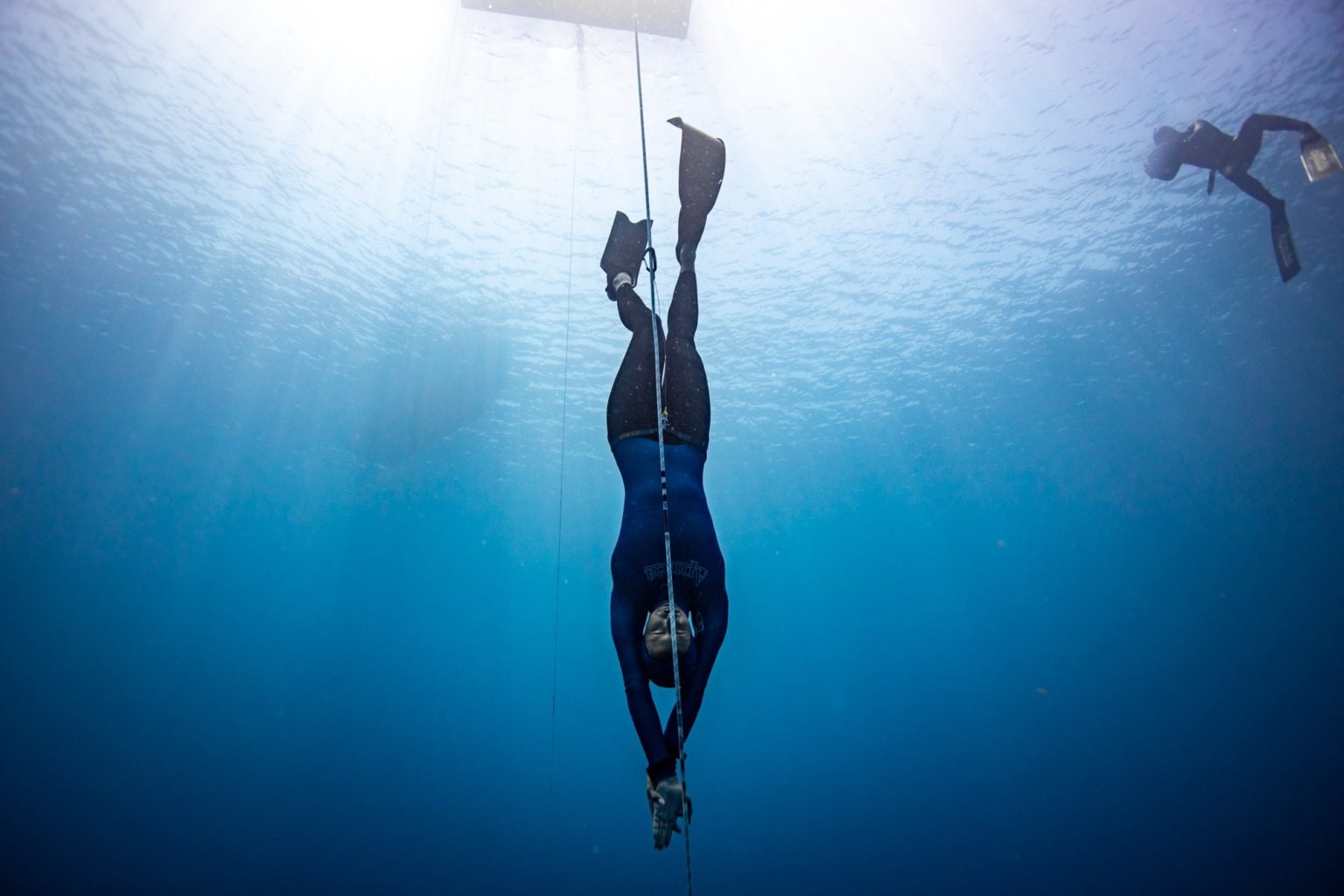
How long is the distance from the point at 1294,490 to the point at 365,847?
53.5 m

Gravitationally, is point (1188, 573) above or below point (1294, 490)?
below

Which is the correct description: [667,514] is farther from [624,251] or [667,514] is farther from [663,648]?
[624,251]

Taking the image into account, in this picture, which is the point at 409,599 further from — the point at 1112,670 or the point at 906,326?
the point at 1112,670

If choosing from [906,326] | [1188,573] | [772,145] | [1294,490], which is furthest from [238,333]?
[1188,573]

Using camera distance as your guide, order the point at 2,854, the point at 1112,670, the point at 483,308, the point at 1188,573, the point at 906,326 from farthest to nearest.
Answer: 1. the point at 1112,670
2. the point at 1188,573
3. the point at 2,854
4. the point at 906,326
5. the point at 483,308

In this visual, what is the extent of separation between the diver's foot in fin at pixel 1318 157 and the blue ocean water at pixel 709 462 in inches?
143

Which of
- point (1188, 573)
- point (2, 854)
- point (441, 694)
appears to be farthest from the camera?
point (441, 694)

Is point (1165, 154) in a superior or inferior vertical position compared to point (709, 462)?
inferior

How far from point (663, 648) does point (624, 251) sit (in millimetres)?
3033

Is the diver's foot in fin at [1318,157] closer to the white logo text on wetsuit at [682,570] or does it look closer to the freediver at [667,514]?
the freediver at [667,514]

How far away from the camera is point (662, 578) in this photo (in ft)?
10.2

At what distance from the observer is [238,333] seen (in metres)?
16.8

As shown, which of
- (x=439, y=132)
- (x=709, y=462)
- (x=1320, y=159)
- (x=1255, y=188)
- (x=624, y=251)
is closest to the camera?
(x=624, y=251)

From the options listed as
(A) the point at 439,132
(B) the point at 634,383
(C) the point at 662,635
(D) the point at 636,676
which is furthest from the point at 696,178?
(A) the point at 439,132
